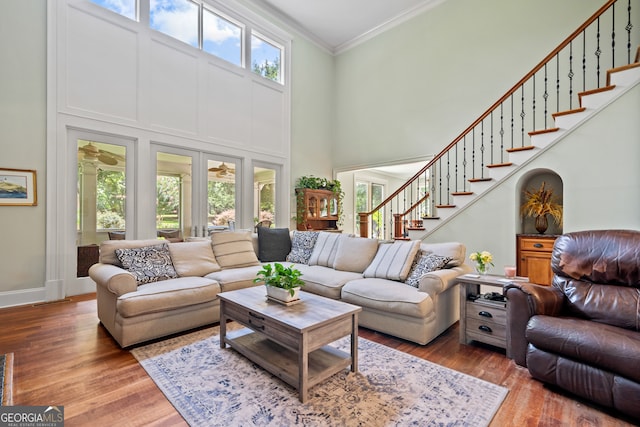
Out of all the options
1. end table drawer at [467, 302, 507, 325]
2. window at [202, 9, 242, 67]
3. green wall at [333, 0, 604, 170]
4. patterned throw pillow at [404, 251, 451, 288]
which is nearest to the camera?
end table drawer at [467, 302, 507, 325]

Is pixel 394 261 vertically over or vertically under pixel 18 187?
under

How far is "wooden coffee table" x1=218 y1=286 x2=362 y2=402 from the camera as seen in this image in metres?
1.90

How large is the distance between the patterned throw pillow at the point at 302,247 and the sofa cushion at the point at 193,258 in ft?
3.59

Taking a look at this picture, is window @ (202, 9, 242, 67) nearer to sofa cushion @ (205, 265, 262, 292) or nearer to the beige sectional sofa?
the beige sectional sofa

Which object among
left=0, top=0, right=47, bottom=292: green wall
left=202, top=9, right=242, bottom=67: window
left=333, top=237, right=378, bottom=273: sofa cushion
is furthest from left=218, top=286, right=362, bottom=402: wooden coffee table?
left=202, top=9, right=242, bottom=67: window

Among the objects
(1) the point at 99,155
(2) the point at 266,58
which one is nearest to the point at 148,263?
(1) the point at 99,155

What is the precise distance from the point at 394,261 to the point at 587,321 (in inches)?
62.1

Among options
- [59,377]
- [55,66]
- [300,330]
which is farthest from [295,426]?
[55,66]

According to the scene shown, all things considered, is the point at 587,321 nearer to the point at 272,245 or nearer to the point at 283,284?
the point at 283,284

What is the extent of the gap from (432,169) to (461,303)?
12.5ft

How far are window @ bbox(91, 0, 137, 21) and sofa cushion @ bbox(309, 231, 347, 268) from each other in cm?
445

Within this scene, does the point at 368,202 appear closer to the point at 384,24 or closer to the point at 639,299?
the point at 384,24

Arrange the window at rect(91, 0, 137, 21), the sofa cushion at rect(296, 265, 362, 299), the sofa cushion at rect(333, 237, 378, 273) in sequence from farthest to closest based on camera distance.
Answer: the window at rect(91, 0, 137, 21) < the sofa cushion at rect(333, 237, 378, 273) < the sofa cushion at rect(296, 265, 362, 299)

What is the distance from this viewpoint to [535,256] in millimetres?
4258
